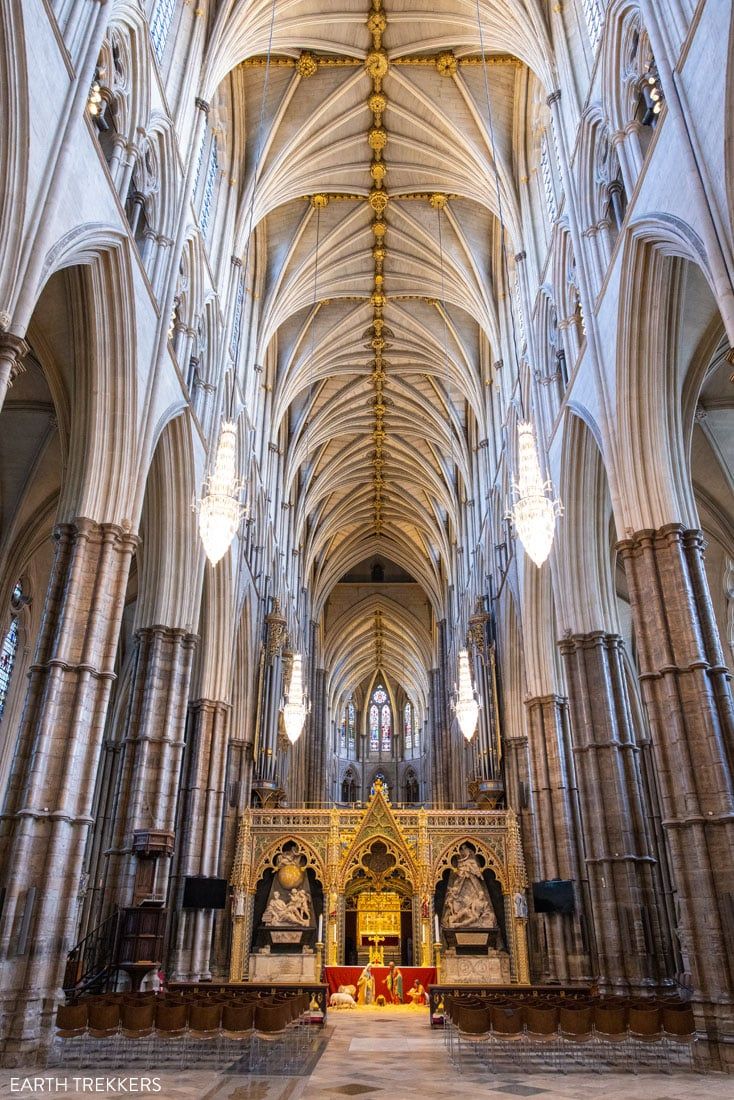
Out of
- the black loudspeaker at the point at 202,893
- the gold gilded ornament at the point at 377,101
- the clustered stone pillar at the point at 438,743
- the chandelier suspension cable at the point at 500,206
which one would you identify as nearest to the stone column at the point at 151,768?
the black loudspeaker at the point at 202,893

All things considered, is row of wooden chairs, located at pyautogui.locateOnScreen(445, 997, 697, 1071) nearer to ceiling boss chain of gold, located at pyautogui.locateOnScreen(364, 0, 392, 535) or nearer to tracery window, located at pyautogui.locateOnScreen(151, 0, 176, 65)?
tracery window, located at pyautogui.locateOnScreen(151, 0, 176, 65)

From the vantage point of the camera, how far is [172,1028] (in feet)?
31.1

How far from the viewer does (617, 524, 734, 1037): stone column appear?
1034 cm

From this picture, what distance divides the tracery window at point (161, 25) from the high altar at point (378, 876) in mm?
19391

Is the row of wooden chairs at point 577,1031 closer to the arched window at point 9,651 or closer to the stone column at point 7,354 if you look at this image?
the stone column at point 7,354

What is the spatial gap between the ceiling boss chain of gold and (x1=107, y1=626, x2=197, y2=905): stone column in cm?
1625

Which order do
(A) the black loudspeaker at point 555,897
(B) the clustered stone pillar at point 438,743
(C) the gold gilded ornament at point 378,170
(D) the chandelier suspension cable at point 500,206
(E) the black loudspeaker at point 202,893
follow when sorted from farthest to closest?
1. (B) the clustered stone pillar at point 438,743
2. (C) the gold gilded ornament at point 378,170
3. (D) the chandelier suspension cable at point 500,206
4. (E) the black loudspeaker at point 202,893
5. (A) the black loudspeaker at point 555,897

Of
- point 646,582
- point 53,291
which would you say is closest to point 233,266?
point 53,291

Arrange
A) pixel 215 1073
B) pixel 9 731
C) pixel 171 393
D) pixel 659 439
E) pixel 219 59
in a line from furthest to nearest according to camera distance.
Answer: pixel 9 731, pixel 219 59, pixel 171 393, pixel 659 439, pixel 215 1073

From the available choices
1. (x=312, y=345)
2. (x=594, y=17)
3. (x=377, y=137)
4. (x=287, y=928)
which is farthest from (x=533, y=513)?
(x=312, y=345)

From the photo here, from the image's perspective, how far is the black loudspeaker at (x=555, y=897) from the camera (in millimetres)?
18156

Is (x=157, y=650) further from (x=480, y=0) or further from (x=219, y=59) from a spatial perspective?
(x=480, y=0)

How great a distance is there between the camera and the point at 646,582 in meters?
12.6

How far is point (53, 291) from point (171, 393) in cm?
304
